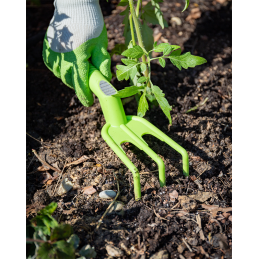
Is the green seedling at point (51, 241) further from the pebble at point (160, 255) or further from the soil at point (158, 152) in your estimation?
the pebble at point (160, 255)

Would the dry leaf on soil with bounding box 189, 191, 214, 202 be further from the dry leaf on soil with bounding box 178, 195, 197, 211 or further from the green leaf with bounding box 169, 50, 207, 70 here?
the green leaf with bounding box 169, 50, 207, 70

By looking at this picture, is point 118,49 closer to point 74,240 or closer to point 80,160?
point 80,160

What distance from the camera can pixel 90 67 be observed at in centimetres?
166

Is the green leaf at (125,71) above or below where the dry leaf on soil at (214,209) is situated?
above

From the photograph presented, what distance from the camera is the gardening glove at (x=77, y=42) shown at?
1578mm

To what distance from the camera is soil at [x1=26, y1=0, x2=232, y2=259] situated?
4.18 feet

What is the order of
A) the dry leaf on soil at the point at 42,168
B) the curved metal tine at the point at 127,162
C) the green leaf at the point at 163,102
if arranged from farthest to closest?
1. the dry leaf on soil at the point at 42,168
2. the green leaf at the point at 163,102
3. the curved metal tine at the point at 127,162

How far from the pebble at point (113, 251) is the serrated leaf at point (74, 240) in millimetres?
135

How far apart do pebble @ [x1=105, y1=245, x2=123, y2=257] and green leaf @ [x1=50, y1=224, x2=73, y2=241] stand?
184 mm

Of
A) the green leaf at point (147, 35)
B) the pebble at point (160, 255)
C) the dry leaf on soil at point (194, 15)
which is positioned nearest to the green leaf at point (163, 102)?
the green leaf at point (147, 35)

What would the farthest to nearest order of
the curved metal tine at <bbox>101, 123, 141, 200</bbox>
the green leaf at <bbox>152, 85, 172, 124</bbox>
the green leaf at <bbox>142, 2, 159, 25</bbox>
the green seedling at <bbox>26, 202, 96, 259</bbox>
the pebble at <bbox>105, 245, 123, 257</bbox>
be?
the green leaf at <bbox>142, 2, 159, 25</bbox>, the green leaf at <bbox>152, 85, 172, 124</bbox>, the curved metal tine at <bbox>101, 123, 141, 200</bbox>, the pebble at <bbox>105, 245, 123, 257</bbox>, the green seedling at <bbox>26, 202, 96, 259</bbox>

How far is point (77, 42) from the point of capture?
5.20 ft

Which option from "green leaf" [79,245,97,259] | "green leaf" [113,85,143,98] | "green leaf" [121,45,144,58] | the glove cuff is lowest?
"green leaf" [79,245,97,259]

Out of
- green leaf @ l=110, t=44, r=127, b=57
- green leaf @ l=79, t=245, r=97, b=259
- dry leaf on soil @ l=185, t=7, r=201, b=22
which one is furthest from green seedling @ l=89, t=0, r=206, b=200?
dry leaf on soil @ l=185, t=7, r=201, b=22
